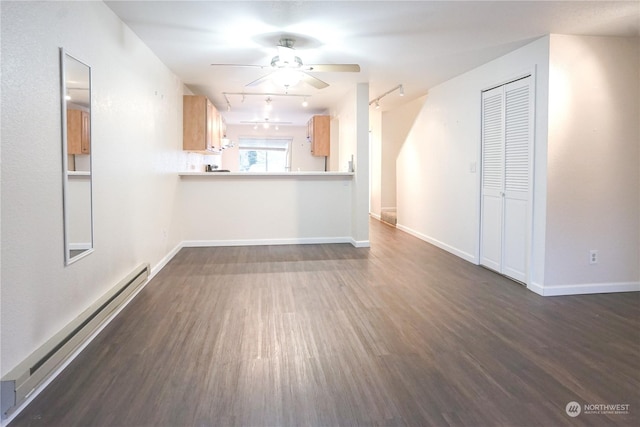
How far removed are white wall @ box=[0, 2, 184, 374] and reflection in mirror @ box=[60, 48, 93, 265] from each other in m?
0.06

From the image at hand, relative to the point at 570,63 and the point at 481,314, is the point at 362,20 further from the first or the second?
the point at 481,314

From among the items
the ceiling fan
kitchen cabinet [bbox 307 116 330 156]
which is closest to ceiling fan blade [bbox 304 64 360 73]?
the ceiling fan

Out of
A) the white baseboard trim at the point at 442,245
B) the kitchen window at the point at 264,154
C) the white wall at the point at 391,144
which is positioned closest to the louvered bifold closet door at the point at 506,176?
the white baseboard trim at the point at 442,245

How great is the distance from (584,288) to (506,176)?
1321mm

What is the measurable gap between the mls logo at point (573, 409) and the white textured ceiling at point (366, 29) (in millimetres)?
2676

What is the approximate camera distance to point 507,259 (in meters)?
4.35

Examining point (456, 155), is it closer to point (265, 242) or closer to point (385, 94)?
point (385, 94)

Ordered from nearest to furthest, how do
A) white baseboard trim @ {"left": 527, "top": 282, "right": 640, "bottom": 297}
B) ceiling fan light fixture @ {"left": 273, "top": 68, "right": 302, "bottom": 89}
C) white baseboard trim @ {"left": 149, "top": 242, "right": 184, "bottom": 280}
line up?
white baseboard trim @ {"left": 527, "top": 282, "right": 640, "bottom": 297}
ceiling fan light fixture @ {"left": 273, "top": 68, "right": 302, "bottom": 89}
white baseboard trim @ {"left": 149, "top": 242, "right": 184, "bottom": 280}

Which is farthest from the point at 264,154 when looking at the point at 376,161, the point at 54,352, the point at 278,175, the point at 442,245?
the point at 54,352

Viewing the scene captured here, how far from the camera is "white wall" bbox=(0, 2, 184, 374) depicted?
1.91 meters

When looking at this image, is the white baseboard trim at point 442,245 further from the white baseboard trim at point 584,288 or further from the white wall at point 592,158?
the white wall at point 592,158

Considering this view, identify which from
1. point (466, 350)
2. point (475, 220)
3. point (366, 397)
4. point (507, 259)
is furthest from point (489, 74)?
point (366, 397)

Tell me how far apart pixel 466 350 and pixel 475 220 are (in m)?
2.69

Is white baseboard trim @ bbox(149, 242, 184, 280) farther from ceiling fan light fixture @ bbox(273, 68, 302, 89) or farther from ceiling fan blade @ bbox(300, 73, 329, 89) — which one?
ceiling fan blade @ bbox(300, 73, 329, 89)
